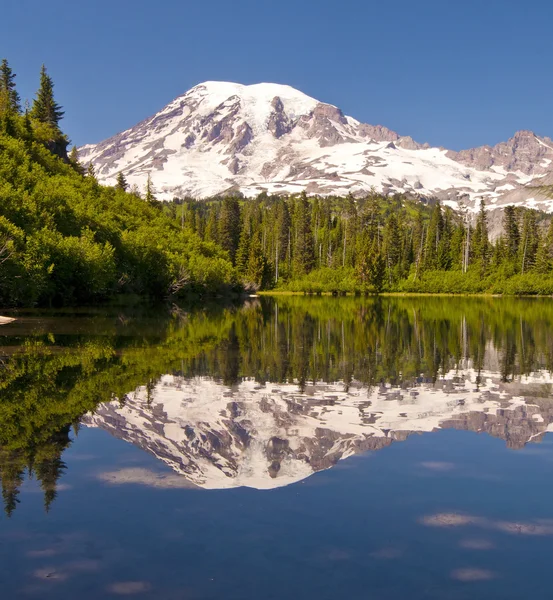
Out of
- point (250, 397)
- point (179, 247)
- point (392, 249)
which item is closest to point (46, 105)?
point (179, 247)

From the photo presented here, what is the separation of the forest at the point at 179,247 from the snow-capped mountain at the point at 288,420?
37.4 metres

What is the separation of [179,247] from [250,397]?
93678 millimetres

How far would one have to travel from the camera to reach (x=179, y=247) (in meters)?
112

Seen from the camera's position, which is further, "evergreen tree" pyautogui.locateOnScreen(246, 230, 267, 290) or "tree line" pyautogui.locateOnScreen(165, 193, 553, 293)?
"evergreen tree" pyautogui.locateOnScreen(246, 230, 267, 290)

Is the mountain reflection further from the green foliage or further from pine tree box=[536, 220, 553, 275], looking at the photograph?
pine tree box=[536, 220, 553, 275]

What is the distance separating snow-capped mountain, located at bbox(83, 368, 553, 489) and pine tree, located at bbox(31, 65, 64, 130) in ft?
399

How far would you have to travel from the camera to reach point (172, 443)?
49.1 feet

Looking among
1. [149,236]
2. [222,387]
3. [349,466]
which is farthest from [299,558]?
[149,236]

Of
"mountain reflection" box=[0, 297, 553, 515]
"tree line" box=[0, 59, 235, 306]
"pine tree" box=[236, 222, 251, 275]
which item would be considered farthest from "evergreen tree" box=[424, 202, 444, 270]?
"mountain reflection" box=[0, 297, 553, 515]

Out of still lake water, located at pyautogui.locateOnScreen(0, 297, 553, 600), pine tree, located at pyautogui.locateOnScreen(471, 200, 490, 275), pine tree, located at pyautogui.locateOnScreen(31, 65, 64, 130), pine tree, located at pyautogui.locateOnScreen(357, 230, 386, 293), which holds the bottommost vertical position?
still lake water, located at pyautogui.locateOnScreen(0, 297, 553, 600)

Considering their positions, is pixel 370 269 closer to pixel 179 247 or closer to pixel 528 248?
pixel 528 248

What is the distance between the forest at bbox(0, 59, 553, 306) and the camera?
65125 mm

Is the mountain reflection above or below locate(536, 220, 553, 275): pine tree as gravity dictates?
below

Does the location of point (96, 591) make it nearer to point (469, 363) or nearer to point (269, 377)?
point (269, 377)
